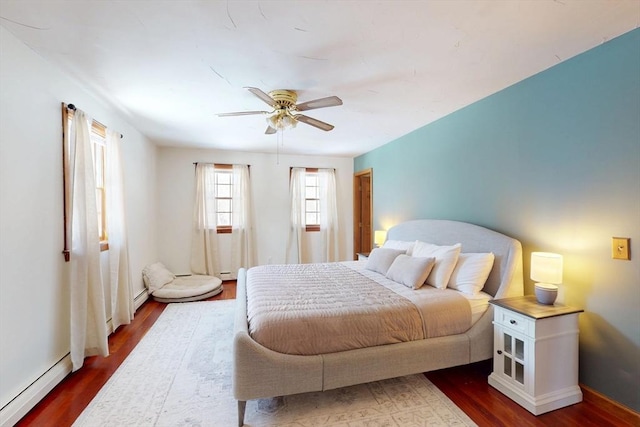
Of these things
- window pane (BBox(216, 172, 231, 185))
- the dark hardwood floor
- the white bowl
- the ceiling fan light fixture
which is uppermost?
the ceiling fan light fixture

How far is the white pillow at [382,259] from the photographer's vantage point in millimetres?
3283

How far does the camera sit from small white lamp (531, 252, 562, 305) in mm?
2041

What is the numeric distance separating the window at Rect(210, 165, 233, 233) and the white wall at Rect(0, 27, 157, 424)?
2898 mm

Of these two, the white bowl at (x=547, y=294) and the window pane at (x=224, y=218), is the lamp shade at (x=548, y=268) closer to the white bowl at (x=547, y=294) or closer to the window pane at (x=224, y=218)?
the white bowl at (x=547, y=294)

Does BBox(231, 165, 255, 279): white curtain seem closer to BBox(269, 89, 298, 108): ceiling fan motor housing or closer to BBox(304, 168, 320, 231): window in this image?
BBox(304, 168, 320, 231): window

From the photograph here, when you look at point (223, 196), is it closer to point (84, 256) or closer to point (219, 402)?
point (84, 256)

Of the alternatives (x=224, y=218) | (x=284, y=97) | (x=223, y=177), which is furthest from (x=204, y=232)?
(x=284, y=97)

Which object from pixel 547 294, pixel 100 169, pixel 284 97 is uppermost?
pixel 284 97

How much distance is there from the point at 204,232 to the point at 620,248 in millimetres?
5399

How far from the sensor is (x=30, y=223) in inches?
78.4

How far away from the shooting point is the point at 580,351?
212 cm

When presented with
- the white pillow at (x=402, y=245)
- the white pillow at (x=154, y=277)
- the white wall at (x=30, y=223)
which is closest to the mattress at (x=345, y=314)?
the white pillow at (x=402, y=245)

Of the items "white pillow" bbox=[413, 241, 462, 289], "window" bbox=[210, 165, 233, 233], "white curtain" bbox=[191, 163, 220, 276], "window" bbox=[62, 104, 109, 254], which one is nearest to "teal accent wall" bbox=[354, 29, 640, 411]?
"white pillow" bbox=[413, 241, 462, 289]

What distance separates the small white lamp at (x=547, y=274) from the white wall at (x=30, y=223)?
12.0 ft
